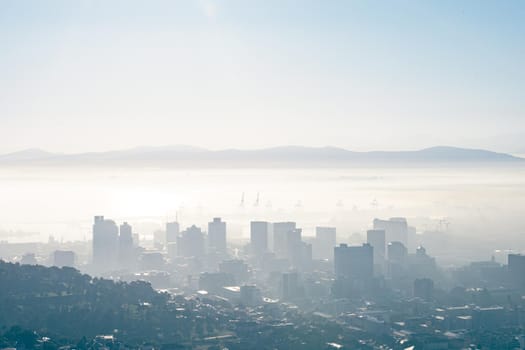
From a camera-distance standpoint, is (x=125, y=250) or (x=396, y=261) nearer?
(x=396, y=261)

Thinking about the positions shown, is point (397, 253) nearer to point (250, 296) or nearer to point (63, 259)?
point (250, 296)

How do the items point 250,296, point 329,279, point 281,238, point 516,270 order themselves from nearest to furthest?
1. point 250,296
2. point 516,270
3. point 329,279
4. point 281,238

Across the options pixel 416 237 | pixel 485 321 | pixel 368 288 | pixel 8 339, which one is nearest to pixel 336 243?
pixel 416 237

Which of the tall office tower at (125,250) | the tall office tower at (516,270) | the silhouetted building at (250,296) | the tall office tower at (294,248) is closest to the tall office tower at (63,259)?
the tall office tower at (125,250)

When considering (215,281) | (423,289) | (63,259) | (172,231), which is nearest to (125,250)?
(63,259)

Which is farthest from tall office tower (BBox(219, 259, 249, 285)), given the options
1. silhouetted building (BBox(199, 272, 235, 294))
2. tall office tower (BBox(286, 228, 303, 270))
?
tall office tower (BBox(286, 228, 303, 270))
